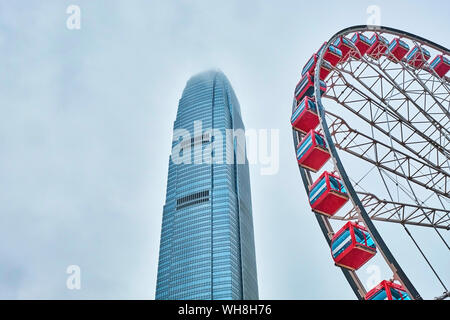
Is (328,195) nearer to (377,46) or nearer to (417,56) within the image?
(377,46)

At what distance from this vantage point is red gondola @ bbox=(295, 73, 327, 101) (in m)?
24.1

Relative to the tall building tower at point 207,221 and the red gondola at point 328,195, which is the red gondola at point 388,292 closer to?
the red gondola at point 328,195

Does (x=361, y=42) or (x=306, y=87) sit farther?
(x=361, y=42)

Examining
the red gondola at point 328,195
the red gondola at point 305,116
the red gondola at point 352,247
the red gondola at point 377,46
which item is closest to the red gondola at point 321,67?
the red gondola at point 305,116

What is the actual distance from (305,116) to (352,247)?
801cm

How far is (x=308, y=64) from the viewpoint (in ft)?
86.1

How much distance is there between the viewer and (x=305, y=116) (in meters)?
22.3

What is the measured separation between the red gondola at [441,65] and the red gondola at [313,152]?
13.8 meters

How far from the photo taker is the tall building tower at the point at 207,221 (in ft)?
474

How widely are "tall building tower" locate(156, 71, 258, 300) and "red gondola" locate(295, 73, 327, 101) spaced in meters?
119

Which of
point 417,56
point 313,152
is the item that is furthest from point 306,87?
point 417,56

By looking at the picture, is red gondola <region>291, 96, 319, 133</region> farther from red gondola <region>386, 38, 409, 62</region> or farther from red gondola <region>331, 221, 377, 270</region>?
red gondola <region>386, 38, 409, 62</region>

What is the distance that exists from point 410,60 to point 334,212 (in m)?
Result: 15.0
